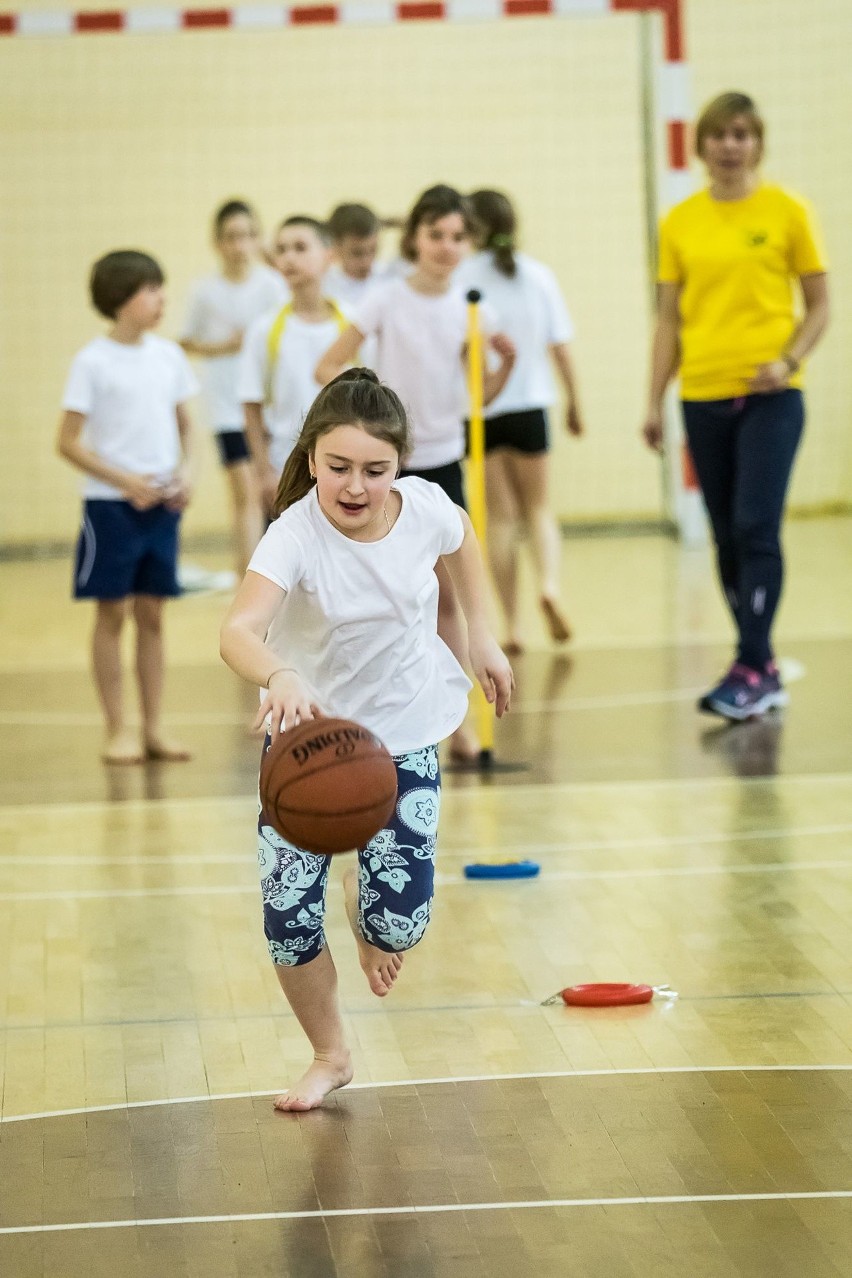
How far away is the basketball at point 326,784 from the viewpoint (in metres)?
3.05

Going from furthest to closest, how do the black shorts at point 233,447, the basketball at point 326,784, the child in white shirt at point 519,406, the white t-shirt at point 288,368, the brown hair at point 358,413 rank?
the black shorts at point 233,447 < the child in white shirt at point 519,406 < the white t-shirt at point 288,368 < the brown hair at point 358,413 < the basketball at point 326,784

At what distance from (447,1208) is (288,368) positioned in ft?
13.3

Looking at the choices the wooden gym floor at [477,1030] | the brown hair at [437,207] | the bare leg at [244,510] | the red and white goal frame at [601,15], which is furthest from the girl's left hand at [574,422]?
the red and white goal frame at [601,15]

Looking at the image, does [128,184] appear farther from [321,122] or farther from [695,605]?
[695,605]

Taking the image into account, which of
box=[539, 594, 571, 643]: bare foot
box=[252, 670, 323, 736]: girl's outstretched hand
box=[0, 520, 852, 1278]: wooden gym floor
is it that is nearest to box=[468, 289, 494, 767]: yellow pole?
box=[0, 520, 852, 1278]: wooden gym floor

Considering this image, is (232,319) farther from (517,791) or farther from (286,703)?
(286,703)

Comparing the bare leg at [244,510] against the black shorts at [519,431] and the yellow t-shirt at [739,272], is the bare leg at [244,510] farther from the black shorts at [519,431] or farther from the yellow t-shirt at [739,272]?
the yellow t-shirt at [739,272]

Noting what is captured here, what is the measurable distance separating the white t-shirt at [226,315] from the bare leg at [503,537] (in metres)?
1.87

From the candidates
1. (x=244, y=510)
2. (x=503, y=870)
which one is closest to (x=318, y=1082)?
(x=503, y=870)

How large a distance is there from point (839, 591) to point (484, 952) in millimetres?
5582

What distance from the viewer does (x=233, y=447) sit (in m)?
9.54

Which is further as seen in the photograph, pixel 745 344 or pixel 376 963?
pixel 745 344

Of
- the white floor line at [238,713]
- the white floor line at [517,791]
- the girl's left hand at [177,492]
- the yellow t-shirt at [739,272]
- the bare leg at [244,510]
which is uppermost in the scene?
the yellow t-shirt at [739,272]

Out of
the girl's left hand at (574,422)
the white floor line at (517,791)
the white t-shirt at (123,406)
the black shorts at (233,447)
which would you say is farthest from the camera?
the black shorts at (233,447)
